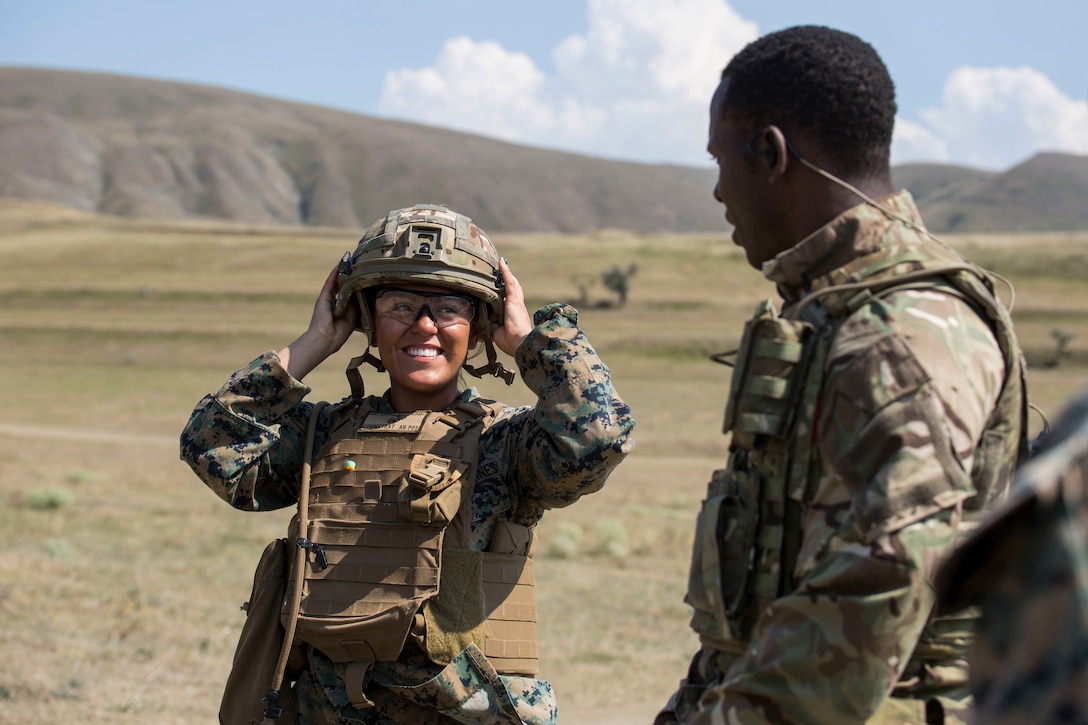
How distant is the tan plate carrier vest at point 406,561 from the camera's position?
349 centimetres

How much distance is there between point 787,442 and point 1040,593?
1.14m

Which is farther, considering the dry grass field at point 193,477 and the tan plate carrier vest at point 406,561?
the dry grass field at point 193,477

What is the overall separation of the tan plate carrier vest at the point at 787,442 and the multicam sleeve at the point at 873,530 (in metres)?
0.11

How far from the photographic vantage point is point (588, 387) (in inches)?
140

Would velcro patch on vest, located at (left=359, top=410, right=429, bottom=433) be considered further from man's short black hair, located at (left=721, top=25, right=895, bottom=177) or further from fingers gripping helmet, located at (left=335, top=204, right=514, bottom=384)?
man's short black hair, located at (left=721, top=25, right=895, bottom=177)

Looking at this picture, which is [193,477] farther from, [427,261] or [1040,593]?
[1040,593]

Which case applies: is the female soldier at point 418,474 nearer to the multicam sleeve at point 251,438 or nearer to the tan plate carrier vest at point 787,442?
the multicam sleeve at point 251,438

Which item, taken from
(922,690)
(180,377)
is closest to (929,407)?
(922,690)

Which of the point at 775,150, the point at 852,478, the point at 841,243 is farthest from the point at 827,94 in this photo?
the point at 852,478

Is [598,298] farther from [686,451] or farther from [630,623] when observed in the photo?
[630,623]

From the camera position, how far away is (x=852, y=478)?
2.13 metres

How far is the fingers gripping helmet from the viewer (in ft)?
12.5

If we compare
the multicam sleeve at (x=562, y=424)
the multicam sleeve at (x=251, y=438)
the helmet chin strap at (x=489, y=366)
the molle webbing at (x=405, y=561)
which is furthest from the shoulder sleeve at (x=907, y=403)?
the multicam sleeve at (x=251, y=438)

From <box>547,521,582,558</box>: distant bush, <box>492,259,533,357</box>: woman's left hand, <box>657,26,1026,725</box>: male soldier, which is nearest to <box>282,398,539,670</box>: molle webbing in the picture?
<box>492,259,533,357</box>: woman's left hand
